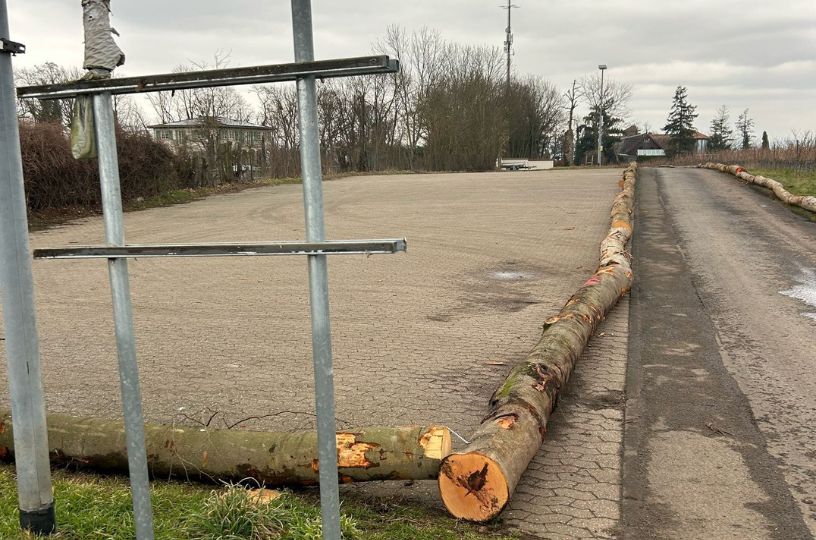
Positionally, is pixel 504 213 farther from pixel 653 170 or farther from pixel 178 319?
pixel 653 170

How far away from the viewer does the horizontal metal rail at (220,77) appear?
6.25 feet

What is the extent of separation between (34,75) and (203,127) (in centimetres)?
1592

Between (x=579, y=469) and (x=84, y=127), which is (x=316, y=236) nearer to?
(x=84, y=127)

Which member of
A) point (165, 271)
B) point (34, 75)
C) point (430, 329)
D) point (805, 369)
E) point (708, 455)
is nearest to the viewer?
point (708, 455)

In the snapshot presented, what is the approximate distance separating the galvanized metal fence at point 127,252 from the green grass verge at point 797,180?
68.9 ft

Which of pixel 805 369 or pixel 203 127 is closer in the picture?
pixel 805 369

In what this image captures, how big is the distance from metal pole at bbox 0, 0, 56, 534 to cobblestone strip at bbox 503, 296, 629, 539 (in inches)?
87.9

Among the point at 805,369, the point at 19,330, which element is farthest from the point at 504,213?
the point at 19,330

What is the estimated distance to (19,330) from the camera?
2865mm

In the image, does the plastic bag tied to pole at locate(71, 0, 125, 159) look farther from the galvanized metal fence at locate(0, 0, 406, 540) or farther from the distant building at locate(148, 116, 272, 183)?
the distant building at locate(148, 116, 272, 183)

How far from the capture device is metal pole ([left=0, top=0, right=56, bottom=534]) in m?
2.77

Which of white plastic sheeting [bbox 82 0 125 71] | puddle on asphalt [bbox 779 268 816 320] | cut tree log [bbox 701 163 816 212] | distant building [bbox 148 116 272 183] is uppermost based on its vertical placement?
distant building [bbox 148 116 272 183]

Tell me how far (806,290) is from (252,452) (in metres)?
8.43

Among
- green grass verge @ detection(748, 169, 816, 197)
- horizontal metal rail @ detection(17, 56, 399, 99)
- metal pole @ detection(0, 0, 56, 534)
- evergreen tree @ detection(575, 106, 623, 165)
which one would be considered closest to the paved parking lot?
metal pole @ detection(0, 0, 56, 534)
